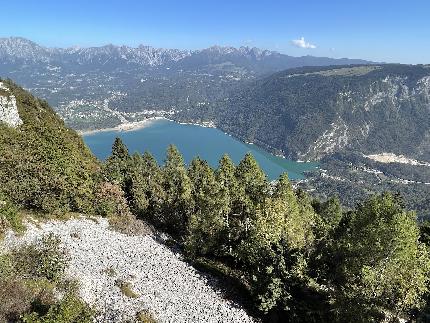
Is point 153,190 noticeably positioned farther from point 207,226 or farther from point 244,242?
point 244,242

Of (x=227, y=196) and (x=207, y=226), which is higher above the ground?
(x=227, y=196)

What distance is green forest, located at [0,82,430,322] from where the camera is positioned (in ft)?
116

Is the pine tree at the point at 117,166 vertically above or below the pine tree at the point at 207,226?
below

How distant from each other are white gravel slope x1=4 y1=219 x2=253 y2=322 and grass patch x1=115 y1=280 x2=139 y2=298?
0.41 metres

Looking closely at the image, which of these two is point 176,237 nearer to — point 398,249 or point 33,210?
point 33,210

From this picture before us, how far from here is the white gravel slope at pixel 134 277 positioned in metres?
36.7

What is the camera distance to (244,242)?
4803 centimetres

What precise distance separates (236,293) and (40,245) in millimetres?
20195

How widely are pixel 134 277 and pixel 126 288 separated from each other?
2.98 metres

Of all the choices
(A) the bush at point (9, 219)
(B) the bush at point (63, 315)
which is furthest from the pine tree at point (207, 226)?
(B) the bush at point (63, 315)

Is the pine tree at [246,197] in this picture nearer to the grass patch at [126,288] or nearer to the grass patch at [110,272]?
the grass patch at [110,272]

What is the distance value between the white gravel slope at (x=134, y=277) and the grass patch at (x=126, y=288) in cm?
41

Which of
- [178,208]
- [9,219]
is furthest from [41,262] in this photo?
[178,208]

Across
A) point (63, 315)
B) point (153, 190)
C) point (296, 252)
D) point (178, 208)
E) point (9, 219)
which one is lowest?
point (153, 190)
